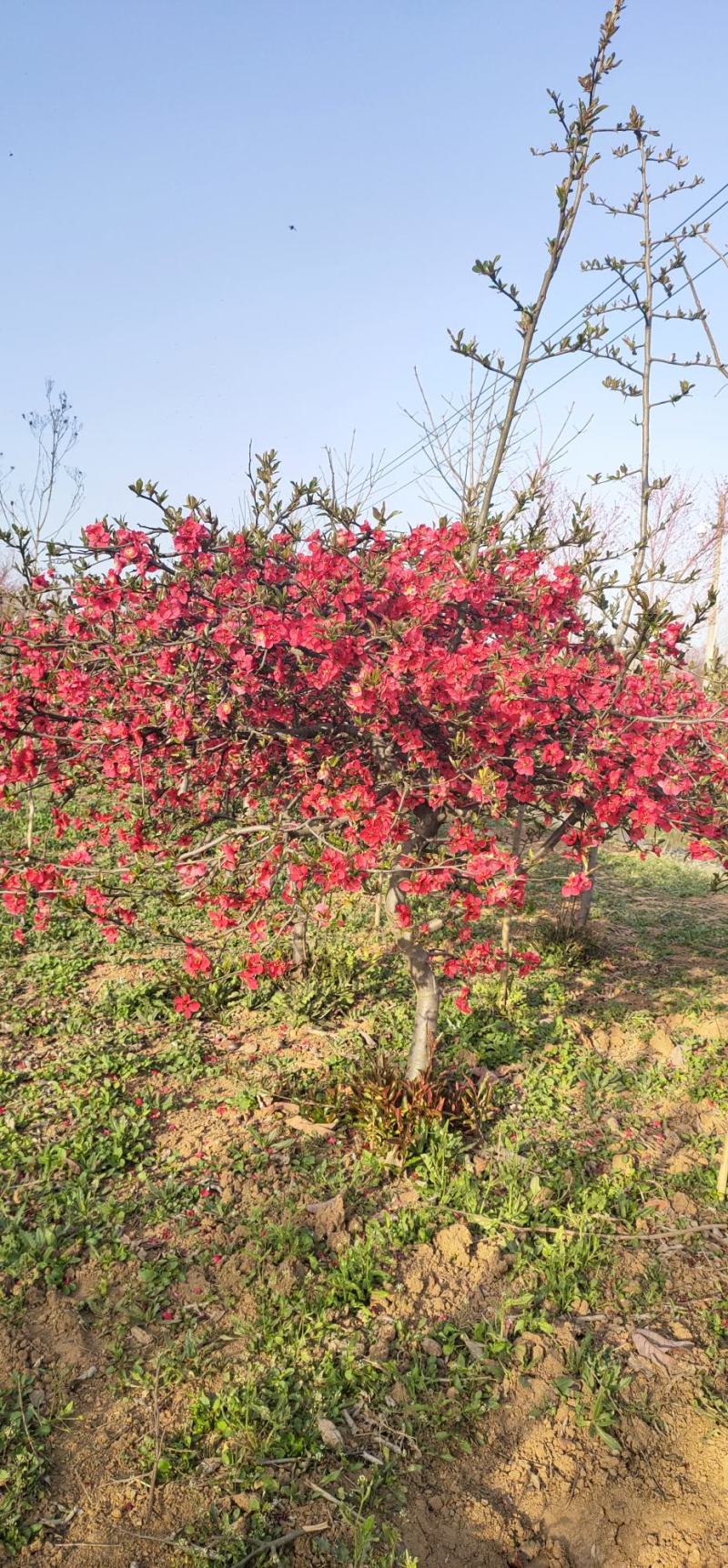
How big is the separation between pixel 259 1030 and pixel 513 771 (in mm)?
2382

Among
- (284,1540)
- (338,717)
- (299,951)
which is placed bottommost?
(284,1540)

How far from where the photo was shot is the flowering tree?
3.50 meters

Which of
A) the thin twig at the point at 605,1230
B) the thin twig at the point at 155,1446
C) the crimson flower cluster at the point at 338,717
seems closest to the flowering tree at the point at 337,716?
the crimson flower cluster at the point at 338,717

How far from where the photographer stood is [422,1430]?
2.83 m

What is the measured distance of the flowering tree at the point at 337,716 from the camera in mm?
3496

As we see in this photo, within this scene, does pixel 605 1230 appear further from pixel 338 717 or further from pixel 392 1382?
pixel 338 717

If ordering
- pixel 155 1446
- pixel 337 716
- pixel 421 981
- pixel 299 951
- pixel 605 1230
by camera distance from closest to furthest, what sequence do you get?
pixel 155 1446
pixel 605 1230
pixel 337 716
pixel 421 981
pixel 299 951

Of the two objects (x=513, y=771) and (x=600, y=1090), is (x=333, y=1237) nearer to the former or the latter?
(x=600, y=1090)

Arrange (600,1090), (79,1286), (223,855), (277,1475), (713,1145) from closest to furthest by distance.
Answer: (277,1475) < (79,1286) < (223,855) < (713,1145) < (600,1090)

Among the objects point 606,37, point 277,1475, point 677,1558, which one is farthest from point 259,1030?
point 606,37

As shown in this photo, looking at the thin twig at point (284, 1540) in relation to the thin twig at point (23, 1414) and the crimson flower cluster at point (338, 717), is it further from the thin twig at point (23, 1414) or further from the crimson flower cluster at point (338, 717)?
the crimson flower cluster at point (338, 717)

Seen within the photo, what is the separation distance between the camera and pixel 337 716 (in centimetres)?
399

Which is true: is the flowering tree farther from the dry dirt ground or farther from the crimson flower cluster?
the dry dirt ground

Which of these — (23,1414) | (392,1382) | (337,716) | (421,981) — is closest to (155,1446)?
(23,1414)
